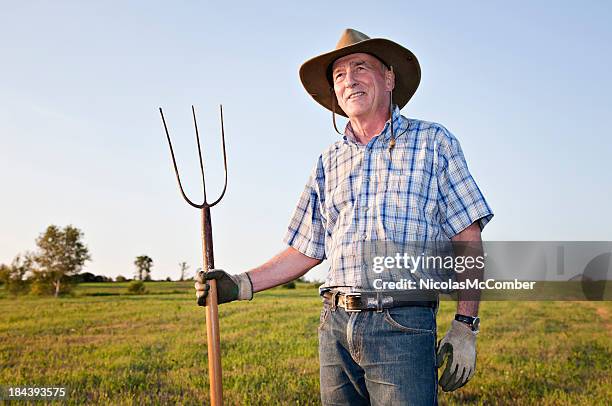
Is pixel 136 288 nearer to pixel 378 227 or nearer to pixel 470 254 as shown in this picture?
pixel 378 227

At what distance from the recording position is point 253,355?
9.12 meters

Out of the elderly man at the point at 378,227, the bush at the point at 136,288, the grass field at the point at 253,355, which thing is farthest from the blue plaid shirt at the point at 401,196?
the bush at the point at 136,288

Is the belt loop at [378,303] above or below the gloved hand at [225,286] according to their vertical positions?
below

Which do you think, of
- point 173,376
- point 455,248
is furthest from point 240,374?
point 455,248

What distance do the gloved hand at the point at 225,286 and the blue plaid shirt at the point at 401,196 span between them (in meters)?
0.54

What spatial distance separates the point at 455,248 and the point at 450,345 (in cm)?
48

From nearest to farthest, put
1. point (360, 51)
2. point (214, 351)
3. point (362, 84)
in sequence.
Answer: point (214, 351) < point (362, 84) < point (360, 51)

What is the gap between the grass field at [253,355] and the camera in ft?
22.8

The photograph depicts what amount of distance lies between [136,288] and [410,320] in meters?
26.4

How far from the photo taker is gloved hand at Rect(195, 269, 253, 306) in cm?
329

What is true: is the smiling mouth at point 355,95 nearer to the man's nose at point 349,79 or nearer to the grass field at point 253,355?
the man's nose at point 349,79

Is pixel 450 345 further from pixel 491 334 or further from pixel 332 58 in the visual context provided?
pixel 491 334

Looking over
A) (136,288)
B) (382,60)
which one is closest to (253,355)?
(382,60)

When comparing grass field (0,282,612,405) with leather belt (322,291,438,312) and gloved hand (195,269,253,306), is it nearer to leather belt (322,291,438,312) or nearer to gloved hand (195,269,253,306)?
gloved hand (195,269,253,306)
